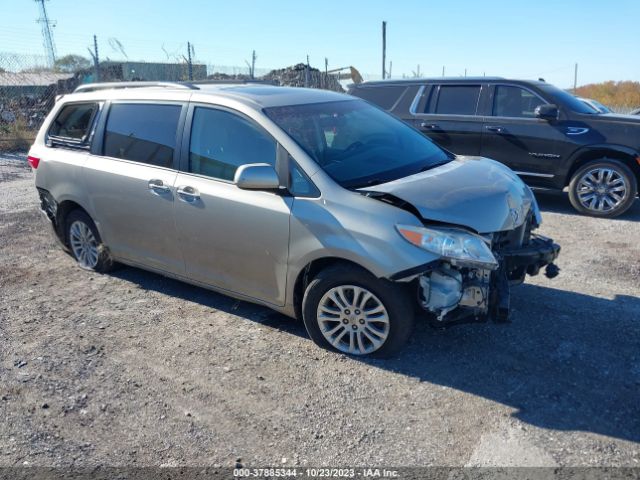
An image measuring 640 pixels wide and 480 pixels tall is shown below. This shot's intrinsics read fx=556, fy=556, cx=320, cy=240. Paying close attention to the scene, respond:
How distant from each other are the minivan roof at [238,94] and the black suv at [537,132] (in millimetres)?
3848

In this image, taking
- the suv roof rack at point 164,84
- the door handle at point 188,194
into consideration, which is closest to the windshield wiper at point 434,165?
the door handle at point 188,194

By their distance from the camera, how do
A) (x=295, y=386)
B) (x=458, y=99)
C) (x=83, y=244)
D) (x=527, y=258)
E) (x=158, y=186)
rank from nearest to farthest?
(x=295, y=386), (x=527, y=258), (x=158, y=186), (x=83, y=244), (x=458, y=99)

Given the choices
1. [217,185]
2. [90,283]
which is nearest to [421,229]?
[217,185]

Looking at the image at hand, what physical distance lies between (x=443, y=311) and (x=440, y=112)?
18.3 feet

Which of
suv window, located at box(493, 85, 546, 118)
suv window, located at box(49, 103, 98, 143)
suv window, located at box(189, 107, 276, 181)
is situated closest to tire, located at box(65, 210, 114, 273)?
suv window, located at box(49, 103, 98, 143)

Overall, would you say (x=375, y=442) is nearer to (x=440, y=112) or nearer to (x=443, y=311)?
(x=443, y=311)

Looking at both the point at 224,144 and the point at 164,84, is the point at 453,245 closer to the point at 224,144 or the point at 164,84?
the point at 224,144

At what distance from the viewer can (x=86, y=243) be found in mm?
5629

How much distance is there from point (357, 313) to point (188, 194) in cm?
165

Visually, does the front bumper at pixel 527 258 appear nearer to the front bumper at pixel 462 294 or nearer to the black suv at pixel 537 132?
the front bumper at pixel 462 294

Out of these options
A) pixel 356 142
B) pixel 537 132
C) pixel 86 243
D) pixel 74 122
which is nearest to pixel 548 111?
pixel 537 132

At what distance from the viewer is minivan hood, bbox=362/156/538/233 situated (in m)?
3.60

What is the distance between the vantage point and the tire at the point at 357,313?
3.66m

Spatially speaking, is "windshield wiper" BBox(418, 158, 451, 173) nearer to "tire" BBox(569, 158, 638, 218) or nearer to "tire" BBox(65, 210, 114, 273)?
"tire" BBox(65, 210, 114, 273)
